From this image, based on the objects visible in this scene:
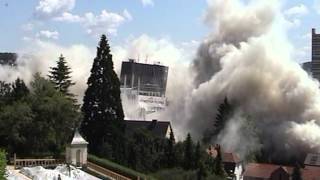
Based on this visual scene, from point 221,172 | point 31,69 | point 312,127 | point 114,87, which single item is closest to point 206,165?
point 221,172

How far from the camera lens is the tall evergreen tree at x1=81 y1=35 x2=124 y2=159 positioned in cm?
4084

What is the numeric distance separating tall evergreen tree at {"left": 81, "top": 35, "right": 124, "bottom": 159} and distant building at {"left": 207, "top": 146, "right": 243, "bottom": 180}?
68.8 feet

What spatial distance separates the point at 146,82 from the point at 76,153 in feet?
286

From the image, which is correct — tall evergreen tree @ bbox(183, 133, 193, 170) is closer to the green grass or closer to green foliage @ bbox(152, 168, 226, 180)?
green foliage @ bbox(152, 168, 226, 180)

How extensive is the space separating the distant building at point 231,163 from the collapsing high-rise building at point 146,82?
4725 centimetres

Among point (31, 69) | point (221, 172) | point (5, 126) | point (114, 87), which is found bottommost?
point (221, 172)

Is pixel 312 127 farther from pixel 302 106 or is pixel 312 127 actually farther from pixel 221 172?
pixel 221 172

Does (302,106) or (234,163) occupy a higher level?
(302,106)

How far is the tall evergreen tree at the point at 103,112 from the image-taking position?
4084cm

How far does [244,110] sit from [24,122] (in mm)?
49886

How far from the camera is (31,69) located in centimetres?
10856

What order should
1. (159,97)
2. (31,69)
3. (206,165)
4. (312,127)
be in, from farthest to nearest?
(159,97) < (31,69) < (312,127) < (206,165)

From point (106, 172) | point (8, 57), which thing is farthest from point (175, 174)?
point (8, 57)

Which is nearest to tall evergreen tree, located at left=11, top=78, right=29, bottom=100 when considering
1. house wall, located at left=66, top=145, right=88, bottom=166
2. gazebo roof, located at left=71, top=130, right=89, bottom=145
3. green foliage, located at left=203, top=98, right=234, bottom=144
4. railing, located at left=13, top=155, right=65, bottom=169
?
gazebo roof, located at left=71, top=130, right=89, bottom=145
